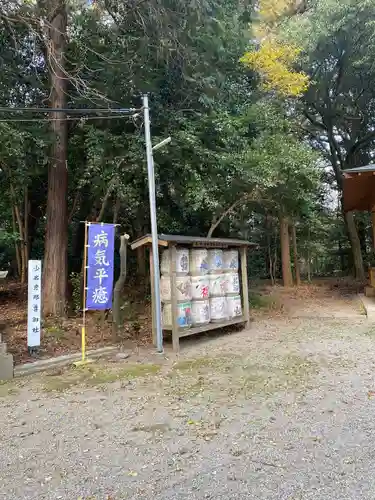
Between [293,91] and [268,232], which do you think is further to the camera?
[268,232]

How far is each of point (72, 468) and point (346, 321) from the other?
22.8 feet

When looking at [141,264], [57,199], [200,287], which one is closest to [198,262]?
[200,287]

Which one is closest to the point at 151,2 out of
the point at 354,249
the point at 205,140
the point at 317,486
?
the point at 205,140

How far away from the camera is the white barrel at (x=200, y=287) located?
22.5 ft

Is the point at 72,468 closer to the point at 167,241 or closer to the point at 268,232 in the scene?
the point at 167,241

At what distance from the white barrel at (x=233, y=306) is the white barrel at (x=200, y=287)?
0.69 meters

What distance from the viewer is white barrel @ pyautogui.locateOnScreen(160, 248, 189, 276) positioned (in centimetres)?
657

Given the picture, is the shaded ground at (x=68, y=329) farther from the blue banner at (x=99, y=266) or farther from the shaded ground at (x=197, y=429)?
the shaded ground at (x=197, y=429)

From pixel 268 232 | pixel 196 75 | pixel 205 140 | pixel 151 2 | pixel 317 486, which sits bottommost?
pixel 317 486

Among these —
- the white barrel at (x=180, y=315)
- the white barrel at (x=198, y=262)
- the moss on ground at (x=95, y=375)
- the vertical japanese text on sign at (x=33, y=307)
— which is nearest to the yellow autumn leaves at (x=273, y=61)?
the white barrel at (x=198, y=262)

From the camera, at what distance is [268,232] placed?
52.5 ft

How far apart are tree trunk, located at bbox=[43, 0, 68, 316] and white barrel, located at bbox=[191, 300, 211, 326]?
308 centimetres

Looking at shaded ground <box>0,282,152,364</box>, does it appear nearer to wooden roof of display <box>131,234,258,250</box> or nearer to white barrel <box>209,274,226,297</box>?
white barrel <box>209,274,226,297</box>

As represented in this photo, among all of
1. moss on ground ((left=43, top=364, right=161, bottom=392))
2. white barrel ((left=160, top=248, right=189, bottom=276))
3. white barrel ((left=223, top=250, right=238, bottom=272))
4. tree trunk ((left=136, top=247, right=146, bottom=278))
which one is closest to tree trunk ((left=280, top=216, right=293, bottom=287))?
tree trunk ((left=136, top=247, right=146, bottom=278))
